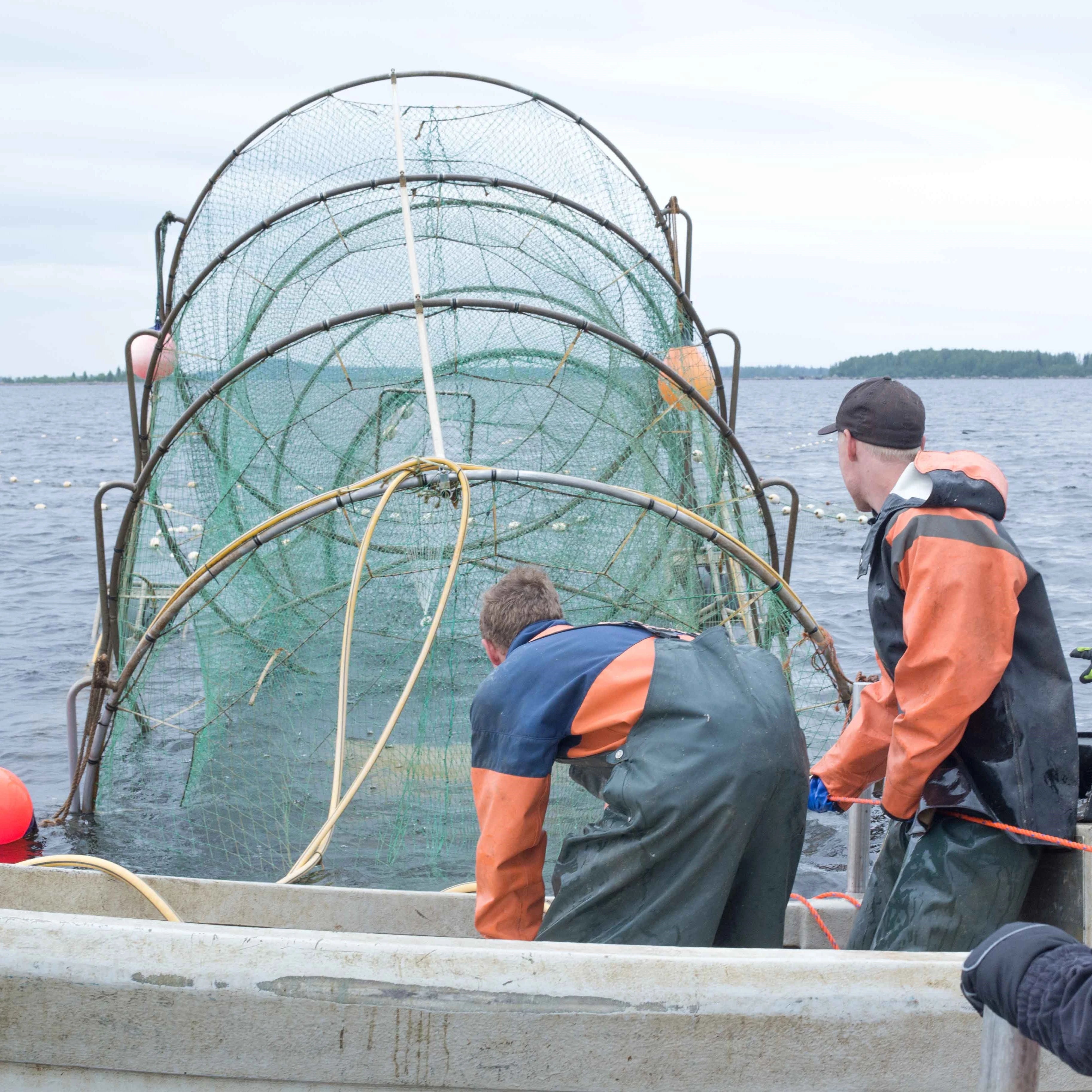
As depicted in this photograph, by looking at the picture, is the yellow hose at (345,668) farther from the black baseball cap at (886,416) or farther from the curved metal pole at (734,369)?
the curved metal pole at (734,369)

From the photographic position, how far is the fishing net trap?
498cm

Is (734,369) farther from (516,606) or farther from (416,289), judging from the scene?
(516,606)

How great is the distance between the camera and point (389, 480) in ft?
14.1

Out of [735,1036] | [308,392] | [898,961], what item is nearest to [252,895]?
[735,1036]

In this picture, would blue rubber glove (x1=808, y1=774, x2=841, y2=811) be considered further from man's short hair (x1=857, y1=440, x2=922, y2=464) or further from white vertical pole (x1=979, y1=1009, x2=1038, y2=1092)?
white vertical pole (x1=979, y1=1009, x2=1038, y2=1092)

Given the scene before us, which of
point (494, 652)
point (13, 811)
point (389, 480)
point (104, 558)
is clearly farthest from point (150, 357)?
point (494, 652)

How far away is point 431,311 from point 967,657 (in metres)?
3.22

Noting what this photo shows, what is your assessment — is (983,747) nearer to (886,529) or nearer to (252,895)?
(886,529)

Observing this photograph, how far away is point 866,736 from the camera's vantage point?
3162 millimetres

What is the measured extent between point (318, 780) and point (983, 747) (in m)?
3.22

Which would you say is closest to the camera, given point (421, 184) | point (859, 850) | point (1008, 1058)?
point (1008, 1058)

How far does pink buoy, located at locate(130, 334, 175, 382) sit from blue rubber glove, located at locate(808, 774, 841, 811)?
15.7 ft

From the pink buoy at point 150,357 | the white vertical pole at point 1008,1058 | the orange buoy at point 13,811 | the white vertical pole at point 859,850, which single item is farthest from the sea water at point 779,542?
the white vertical pole at point 1008,1058

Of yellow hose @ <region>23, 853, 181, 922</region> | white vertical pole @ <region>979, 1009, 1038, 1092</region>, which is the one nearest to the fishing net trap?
yellow hose @ <region>23, 853, 181, 922</region>
